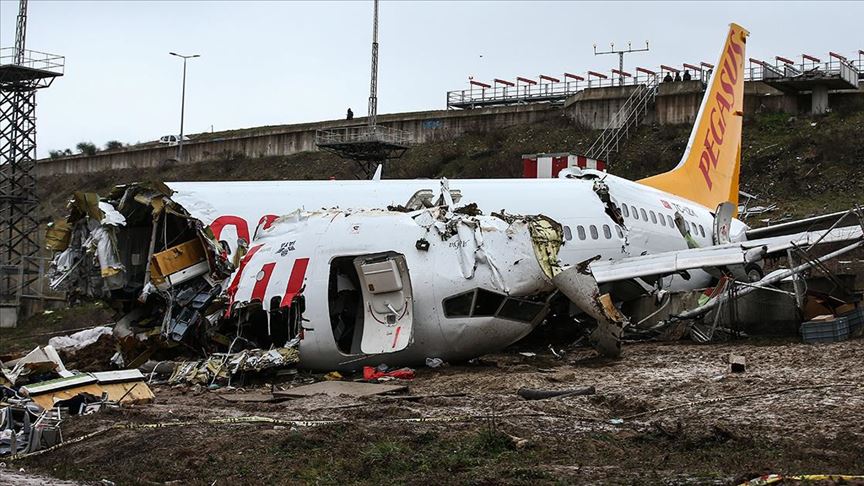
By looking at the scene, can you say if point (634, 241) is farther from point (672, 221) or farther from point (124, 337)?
point (124, 337)

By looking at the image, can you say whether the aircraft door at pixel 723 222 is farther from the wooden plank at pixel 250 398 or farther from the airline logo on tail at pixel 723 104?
the wooden plank at pixel 250 398

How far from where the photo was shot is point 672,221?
2781cm

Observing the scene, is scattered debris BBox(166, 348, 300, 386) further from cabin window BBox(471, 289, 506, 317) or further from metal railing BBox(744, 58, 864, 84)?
metal railing BBox(744, 58, 864, 84)

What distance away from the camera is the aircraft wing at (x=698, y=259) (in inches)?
845

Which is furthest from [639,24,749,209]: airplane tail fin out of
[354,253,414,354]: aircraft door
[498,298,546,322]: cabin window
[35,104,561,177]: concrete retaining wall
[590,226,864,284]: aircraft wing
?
[35,104,561,177]: concrete retaining wall

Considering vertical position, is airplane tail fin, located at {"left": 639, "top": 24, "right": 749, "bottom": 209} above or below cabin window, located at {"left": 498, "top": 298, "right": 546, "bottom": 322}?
above

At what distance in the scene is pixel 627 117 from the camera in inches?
2459

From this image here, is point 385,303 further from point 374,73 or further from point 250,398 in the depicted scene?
point 374,73

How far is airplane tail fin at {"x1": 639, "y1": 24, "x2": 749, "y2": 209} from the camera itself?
32312mm

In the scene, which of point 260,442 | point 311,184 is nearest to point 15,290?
point 311,184

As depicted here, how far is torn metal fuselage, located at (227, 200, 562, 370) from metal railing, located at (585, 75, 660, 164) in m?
42.4

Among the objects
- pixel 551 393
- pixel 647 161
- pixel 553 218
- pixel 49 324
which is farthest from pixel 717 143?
pixel 49 324

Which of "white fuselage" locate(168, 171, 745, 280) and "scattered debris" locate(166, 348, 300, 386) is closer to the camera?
"scattered debris" locate(166, 348, 300, 386)

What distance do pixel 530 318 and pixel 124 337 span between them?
7.57m
